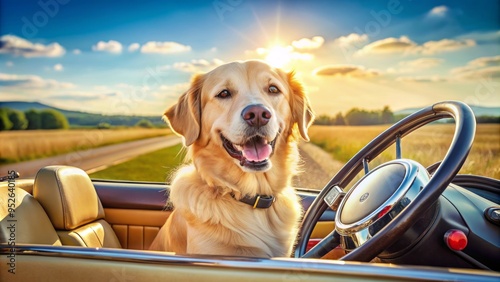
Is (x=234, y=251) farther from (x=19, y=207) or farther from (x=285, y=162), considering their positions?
(x=19, y=207)

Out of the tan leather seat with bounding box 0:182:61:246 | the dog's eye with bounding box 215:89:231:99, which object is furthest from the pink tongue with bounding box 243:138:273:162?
the tan leather seat with bounding box 0:182:61:246

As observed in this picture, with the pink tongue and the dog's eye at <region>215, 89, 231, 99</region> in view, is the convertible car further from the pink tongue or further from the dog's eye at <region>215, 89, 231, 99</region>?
the dog's eye at <region>215, 89, 231, 99</region>

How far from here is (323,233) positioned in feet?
10.1

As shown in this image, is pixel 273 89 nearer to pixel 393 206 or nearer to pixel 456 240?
pixel 393 206

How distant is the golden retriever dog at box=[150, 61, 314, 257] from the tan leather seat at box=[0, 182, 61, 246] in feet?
2.21

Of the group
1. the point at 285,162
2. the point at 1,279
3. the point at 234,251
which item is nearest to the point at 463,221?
the point at 234,251

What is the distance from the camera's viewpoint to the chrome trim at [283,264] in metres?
1.41

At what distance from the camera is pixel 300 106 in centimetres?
296

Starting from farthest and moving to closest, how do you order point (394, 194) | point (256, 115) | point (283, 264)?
point (256, 115)
point (394, 194)
point (283, 264)

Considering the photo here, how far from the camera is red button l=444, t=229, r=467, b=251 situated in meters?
1.58

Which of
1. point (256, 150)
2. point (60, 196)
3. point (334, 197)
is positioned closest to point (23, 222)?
point (60, 196)

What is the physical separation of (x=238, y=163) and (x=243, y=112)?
30cm

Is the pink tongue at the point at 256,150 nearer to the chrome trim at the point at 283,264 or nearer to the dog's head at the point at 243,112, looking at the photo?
the dog's head at the point at 243,112

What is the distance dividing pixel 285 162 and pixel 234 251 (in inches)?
28.4
